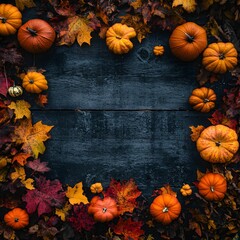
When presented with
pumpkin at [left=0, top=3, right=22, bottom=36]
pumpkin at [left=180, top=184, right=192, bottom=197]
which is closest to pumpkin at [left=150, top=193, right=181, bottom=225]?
pumpkin at [left=180, top=184, right=192, bottom=197]

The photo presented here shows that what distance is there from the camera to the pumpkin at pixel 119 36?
314 cm

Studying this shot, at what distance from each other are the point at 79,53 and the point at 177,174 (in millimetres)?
1236

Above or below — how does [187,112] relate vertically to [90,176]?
above

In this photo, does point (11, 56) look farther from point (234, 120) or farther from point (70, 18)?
point (234, 120)

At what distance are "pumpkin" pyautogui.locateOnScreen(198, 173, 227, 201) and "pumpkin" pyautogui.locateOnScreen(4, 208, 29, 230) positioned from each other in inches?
54.4

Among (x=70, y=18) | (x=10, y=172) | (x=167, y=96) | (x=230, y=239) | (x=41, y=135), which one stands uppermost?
(x=70, y=18)

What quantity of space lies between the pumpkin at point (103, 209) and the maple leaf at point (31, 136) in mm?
595

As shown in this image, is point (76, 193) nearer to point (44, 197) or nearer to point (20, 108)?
point (44, 197)

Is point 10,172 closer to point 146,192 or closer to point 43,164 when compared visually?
point 43,164

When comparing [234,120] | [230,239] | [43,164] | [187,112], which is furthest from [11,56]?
[230,239]

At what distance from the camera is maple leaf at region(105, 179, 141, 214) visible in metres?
3.31

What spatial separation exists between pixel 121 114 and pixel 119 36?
608mm

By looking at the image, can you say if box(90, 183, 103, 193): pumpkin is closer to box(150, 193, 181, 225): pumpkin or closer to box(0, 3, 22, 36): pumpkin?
box(150, 193, 181, 225): pumpkin

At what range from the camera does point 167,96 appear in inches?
129
